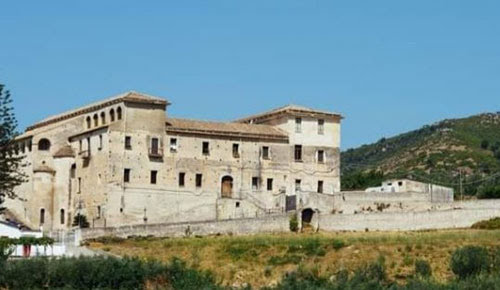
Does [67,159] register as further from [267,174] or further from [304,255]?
[304,255]

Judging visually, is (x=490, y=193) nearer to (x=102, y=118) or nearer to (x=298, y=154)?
(x=298, y=154)

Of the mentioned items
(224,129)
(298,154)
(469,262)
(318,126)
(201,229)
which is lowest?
(469,262)

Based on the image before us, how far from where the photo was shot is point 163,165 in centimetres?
7381

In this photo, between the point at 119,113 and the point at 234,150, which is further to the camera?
the point at 234,150

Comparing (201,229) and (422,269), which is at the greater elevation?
(201,229)

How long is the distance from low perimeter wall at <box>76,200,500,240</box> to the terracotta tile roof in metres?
6.65

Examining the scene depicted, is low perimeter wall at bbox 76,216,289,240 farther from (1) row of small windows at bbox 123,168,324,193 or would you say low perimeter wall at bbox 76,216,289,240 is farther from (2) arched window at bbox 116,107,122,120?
(2) arched window at bbox 116,107,122,120

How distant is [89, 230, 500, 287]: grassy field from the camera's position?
56469mm


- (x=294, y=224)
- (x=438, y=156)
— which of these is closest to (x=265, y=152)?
(x=294, y=224)

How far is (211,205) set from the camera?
74.8 meters

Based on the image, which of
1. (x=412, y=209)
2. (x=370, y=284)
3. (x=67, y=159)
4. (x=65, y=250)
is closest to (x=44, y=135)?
(x=67, y=159)

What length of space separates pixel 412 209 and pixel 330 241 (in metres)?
12.9

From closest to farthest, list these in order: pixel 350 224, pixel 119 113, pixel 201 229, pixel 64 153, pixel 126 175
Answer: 1. pixel 201 229
2. pixel 350 224
3. pixel 126 175
4. pixel 119 113
5. pixel 64 153

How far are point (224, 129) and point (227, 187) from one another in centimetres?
366
